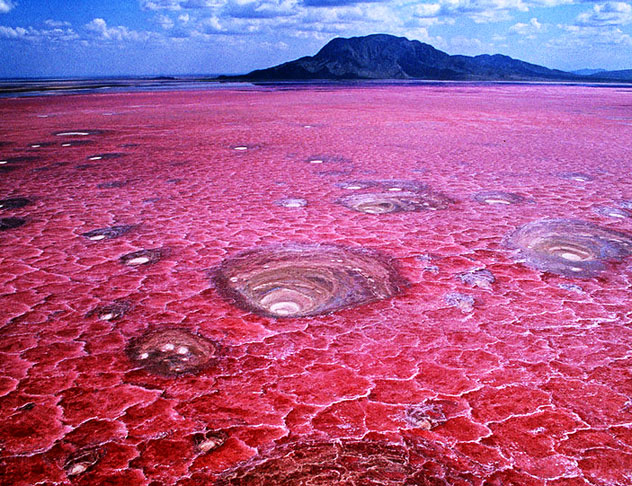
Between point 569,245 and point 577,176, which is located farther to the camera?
point 577,176

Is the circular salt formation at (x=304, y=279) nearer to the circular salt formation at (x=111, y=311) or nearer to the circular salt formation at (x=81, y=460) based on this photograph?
the circular salt formation at (x=111, y=311)

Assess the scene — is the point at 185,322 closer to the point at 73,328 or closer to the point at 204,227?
the point at 73,328

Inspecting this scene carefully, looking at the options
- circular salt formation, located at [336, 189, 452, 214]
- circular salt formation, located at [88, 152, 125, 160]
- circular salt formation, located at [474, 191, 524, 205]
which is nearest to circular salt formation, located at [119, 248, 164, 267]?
circular salt formation, located at [336, 189, 452, 214]

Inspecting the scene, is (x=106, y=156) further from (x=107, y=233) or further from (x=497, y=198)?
(x=497, y=198)

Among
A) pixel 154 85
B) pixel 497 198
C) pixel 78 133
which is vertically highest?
pixel 497 198

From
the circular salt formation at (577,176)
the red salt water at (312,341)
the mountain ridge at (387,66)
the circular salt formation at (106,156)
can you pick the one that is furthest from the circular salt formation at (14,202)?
the mountain ridge at (387,66)

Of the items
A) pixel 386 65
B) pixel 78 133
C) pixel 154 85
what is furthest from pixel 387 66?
pixel 78 133

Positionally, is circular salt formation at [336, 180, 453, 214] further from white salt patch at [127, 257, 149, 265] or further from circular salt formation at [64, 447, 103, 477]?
circular salt formation at [64, 447, 103, 477]
